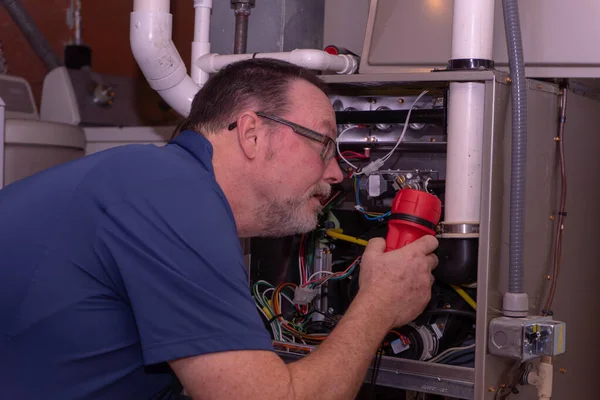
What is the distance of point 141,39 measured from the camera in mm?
1710

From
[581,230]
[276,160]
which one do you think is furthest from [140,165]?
[581,230]

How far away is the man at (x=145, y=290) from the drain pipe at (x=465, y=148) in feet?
0.74

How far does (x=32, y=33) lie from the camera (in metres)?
2.96

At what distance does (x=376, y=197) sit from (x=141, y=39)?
0.66 metres

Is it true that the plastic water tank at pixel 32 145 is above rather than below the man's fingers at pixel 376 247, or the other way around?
above

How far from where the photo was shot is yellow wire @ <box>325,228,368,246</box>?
1.52 m

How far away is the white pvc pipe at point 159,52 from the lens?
171 centimetres

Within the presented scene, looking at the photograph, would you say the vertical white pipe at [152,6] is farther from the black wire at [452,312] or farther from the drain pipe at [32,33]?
the drain pipe at [32,33]

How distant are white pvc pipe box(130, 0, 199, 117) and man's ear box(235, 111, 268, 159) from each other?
0.59 metres

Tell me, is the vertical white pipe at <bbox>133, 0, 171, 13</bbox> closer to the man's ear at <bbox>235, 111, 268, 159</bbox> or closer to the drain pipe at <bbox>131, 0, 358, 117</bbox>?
the drain pipe at <bbox>131, 0, 358, 117</bbox>

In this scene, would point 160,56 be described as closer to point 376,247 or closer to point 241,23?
point 241,23

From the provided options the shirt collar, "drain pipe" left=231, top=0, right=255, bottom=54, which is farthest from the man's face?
→ "drain pipe" left=231, top=0, right=255, bottom=54

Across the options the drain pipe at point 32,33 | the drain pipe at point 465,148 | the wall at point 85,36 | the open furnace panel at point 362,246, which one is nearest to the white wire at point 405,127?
the open furnace panel at point 362,246

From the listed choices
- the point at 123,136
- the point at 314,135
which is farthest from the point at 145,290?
the point at 123,136
